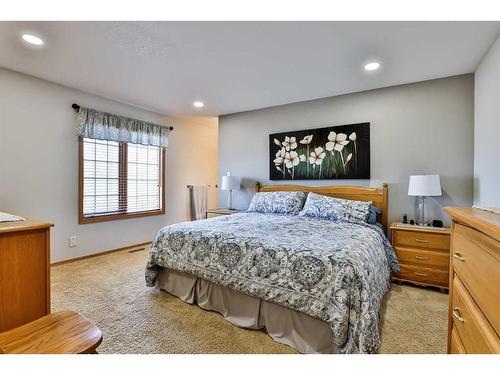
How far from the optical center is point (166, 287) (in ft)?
8.02

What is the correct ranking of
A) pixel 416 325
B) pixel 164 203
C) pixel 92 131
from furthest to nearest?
pixel 164 203, pixel 92 131, pixel 416 325

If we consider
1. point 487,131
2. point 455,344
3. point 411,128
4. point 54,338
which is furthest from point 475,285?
point 411,128

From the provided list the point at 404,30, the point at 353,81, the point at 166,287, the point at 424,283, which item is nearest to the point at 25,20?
the point at 166,287

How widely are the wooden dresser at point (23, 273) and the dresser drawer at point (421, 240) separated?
10.0ft

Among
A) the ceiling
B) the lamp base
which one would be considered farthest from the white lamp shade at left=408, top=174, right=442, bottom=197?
the ceiling

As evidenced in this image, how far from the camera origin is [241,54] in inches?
89.4

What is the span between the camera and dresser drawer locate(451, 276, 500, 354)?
2.31 feet

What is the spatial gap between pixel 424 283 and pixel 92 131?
14.7ft

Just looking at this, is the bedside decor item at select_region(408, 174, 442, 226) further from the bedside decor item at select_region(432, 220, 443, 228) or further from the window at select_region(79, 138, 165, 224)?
the window at select_region(79, 138, 165, 224)

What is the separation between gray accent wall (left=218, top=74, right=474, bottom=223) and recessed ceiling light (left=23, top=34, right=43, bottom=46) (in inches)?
117

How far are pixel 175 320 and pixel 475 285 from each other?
1925 millimetres

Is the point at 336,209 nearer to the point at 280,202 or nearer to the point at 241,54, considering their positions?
the point at 280,202

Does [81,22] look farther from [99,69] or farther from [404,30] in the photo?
[404,30]
